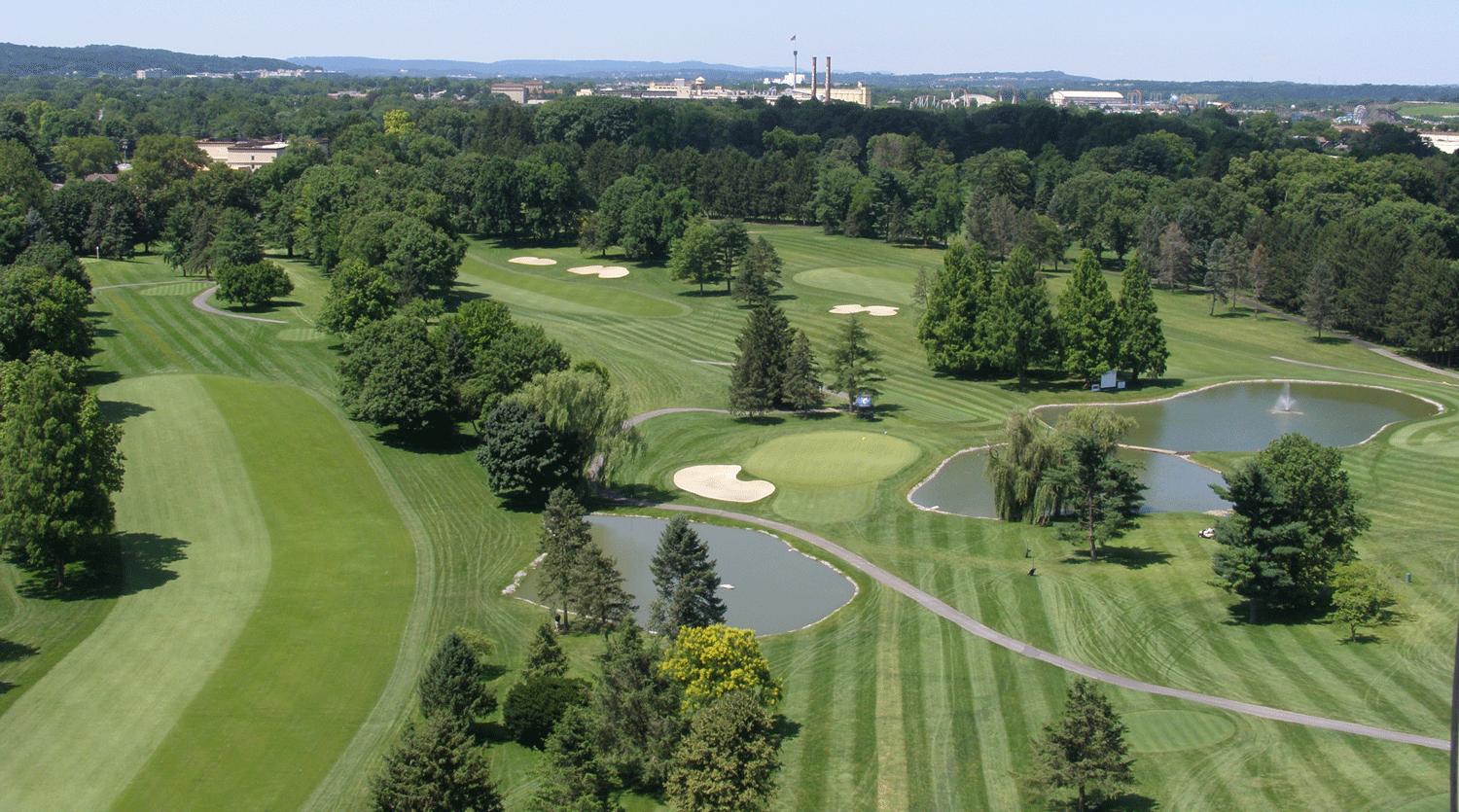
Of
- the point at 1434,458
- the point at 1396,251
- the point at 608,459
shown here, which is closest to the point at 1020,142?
the point at 1396,251

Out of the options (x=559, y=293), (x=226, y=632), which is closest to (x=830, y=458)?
(x=226, y=632)

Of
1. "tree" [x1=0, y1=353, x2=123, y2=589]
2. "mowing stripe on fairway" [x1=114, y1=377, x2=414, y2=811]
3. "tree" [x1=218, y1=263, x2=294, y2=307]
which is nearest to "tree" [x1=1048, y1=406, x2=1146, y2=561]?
"mowing stripe on fairway" [x1=114, y1=377, x2=414, y2=811]

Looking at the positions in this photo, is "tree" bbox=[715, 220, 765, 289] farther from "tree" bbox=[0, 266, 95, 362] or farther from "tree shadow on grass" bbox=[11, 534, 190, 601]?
"tree shadow on grass" bbox=[11, 534, 190, 601]

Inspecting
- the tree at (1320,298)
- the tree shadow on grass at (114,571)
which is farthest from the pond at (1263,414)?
the tree shadow on grass at (114,571)

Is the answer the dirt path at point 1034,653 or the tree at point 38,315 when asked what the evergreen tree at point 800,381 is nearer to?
the dirt path at point 1034,653

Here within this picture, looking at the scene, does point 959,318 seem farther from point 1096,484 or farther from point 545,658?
point 545,658

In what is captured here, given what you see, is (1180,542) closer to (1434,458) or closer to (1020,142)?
(1434,458)

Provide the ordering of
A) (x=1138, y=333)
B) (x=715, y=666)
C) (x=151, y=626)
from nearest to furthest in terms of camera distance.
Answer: (x=715, y=666)
(x=151, y=626)
(x=1138, y=333)
